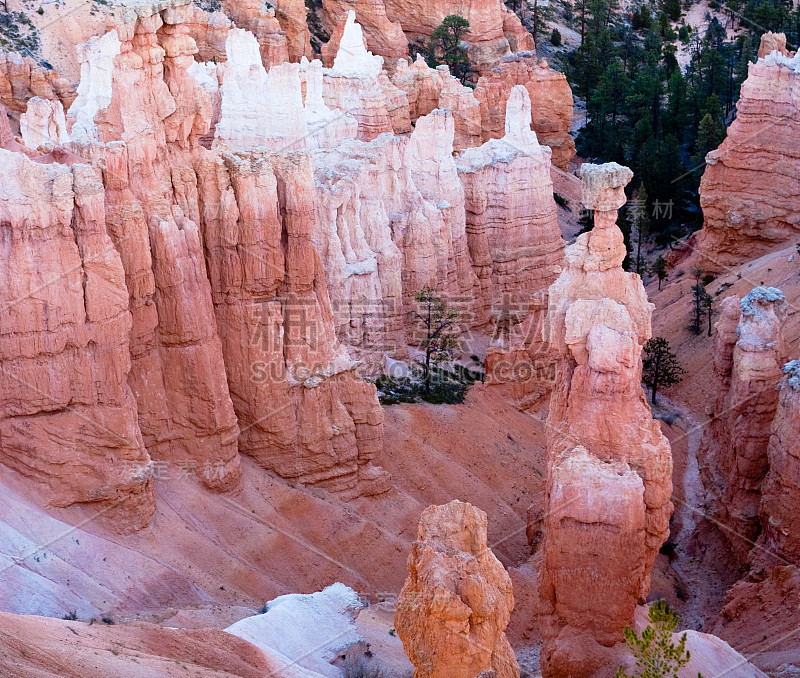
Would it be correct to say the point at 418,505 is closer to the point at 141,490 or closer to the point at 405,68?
the point at 141,490

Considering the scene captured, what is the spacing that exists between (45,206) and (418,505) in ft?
44.8

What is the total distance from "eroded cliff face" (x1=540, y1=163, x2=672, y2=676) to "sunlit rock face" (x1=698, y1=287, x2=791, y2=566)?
7.13 m

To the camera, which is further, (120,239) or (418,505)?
(418,505)

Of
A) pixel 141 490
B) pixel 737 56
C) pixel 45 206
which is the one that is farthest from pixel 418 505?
pixel 737 56

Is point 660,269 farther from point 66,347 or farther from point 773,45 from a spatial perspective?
point 66,347

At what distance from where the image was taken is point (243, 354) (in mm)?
31266

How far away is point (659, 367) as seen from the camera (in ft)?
156

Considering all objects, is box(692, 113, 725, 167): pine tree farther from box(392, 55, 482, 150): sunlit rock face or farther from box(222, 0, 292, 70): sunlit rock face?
box(222, 0, 292, 70): sunlit rock face

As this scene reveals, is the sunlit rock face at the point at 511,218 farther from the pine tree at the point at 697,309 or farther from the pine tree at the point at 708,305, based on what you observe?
the pine tree at the point at 708,305

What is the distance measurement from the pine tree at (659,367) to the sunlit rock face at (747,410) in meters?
11.6

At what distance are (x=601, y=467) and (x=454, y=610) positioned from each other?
706 centimetres

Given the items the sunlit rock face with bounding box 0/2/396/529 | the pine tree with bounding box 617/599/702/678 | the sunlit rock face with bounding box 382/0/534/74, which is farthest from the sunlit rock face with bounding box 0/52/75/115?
the pine tree with bounding box 617/599/702/678

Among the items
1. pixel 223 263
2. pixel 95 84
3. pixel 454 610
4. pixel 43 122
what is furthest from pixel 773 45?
pixel 454 610

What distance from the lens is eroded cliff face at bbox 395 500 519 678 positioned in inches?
736
